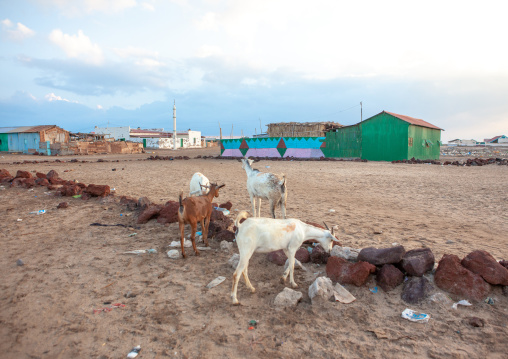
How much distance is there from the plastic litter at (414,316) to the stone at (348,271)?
2.36 feet

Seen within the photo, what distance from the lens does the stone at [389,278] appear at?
443 cm

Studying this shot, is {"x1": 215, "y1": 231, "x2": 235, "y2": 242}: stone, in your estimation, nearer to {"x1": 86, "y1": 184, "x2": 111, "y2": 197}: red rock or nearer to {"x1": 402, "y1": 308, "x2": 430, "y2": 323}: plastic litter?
{"x1": 402, "y1": 308, "x2": 430, "y2": 323}: plastic litter

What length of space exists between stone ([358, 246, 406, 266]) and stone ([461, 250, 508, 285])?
86 centimetres

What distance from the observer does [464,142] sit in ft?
292

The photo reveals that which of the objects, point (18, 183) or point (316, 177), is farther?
point (316, 177)

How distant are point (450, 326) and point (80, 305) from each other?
4.68m

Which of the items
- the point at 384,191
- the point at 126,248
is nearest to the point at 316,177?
the point at 384,191

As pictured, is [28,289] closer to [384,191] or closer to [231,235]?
[231,235]

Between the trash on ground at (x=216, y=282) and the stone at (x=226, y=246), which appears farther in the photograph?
the stone at (x=226, y=246)

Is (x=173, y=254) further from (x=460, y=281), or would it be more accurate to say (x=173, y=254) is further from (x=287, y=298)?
(x=460, y=281)

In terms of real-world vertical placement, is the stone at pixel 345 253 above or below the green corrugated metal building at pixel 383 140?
below

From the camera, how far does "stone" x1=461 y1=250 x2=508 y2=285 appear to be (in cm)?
414

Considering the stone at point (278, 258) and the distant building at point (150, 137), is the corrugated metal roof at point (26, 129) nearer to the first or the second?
the distant building at point (150, 137)

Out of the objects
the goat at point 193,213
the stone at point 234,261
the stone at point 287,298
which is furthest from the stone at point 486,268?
the goat at point 193,213
